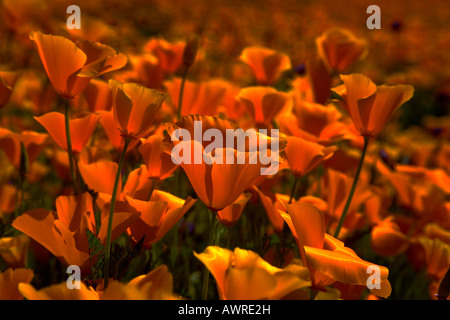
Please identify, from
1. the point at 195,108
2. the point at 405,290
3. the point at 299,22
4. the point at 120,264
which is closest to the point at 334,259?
the point at 120,264

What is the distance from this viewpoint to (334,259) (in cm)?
55

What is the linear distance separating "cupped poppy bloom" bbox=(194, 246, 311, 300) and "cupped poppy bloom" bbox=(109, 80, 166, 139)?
0.65 ft

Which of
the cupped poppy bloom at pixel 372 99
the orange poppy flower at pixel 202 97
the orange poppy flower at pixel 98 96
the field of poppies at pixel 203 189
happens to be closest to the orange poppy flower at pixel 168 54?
the field of poppies at pixel 203 189

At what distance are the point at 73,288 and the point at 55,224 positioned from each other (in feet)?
0.44

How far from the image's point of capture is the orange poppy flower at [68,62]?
0.67m

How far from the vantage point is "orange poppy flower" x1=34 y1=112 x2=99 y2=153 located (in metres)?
0.78

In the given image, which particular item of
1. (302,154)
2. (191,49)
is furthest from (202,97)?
(302,154)

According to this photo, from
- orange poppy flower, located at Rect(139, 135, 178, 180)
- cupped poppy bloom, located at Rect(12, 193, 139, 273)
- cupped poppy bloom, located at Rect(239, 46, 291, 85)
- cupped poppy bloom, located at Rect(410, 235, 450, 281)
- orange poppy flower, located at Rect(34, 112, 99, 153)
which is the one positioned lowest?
cupped poppy bloom, located at Rect(410, 235, 450, 281)

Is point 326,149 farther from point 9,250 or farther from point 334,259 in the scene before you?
point 9,250

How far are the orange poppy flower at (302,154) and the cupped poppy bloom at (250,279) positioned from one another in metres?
0.32

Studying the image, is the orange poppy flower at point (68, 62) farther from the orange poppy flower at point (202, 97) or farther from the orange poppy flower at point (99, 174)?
the orange poppy flower at point (202, 97)

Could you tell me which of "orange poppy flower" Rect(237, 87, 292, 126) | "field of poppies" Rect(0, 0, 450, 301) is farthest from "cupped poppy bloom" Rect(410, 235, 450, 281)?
"orange poppy flower" Rect(237, 87, 292, 126)

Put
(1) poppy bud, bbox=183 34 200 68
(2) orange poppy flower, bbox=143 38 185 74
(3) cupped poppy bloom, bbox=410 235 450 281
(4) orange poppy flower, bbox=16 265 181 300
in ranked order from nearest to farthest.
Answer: (4) orange poppy flower, bbox=16 265 181 300
(3) cupped poppy bloom, bbox=410 235 450 281
(1) poppy bud, bbox=183 34 200 68
(2) orange poppy flower, bbox=143 38 185 74

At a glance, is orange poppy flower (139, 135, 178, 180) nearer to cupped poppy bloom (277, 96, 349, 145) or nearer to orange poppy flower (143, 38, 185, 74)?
cupped poppy bloom (277, 96, 349, 145)
